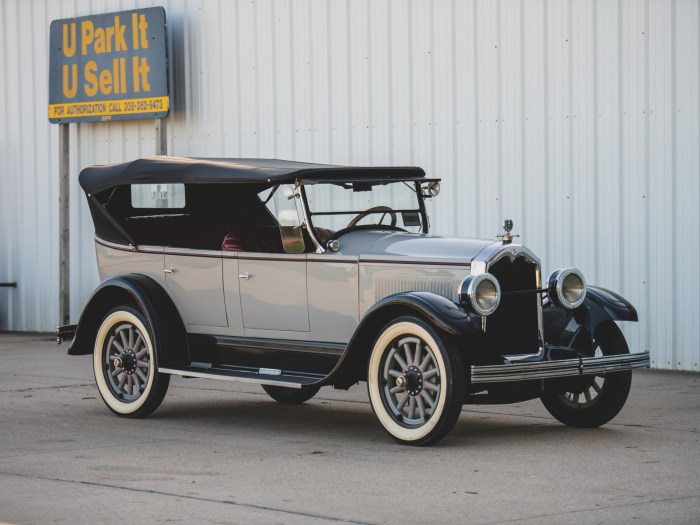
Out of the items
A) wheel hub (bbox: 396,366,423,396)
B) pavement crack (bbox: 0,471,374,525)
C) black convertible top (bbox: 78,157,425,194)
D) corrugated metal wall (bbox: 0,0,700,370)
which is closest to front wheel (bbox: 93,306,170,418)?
black convertible top (bbox: 78,157,425,194)

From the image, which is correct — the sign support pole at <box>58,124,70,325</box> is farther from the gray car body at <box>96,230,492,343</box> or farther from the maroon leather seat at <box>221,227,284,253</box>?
the maroon leather seat at <box>221,227,284,253</box>

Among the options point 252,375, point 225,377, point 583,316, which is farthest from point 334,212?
point 583,316

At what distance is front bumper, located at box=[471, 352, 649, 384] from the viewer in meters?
7.52

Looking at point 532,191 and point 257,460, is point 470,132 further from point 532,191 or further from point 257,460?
point 257,460

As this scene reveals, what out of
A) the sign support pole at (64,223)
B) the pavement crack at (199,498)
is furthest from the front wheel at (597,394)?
the sign support pole at (64,223)

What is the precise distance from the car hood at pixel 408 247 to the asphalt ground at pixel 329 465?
114 centimetres

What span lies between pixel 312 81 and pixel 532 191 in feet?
10.3

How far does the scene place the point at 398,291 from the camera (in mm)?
8203

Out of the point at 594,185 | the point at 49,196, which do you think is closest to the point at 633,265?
the point at 594,185

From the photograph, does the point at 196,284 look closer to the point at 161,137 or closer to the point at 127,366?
the point at 127,366

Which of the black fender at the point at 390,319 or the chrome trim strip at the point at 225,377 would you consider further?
the chrome trim strip at the point at 225,377

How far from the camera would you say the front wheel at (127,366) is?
9.14 metres

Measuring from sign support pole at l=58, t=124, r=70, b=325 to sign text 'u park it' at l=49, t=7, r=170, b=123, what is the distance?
30 cm

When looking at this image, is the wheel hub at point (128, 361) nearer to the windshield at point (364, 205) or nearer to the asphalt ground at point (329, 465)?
the asphalt ground at point (329, 465)
